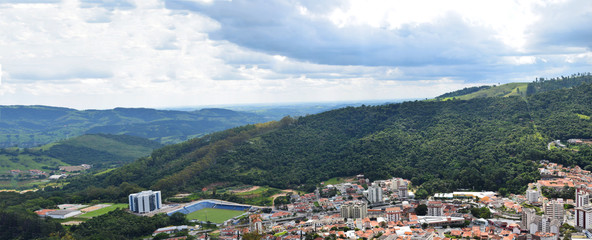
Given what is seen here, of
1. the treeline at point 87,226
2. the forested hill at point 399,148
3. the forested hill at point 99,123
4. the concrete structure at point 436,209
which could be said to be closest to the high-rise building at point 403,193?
the forested hill at point 399,148

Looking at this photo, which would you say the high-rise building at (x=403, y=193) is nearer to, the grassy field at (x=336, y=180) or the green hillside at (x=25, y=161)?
the grassy field at (x=336, y=180)

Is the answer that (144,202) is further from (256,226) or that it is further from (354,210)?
(354,210)

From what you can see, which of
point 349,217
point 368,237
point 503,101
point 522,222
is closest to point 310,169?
point 349,217

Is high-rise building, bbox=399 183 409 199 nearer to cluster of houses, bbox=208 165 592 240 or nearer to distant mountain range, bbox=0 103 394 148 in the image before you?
cluster of houses, bbox=208 165 592 240

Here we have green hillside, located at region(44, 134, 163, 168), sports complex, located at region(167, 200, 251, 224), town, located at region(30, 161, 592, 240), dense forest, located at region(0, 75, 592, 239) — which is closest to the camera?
town, located at region(30, 161, 592, 240)

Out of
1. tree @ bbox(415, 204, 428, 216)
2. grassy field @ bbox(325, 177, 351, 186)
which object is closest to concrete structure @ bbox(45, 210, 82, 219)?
grassy field @ bbox(325, 177, 351, 186)

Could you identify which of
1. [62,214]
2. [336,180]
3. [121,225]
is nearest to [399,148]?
[336,180]
